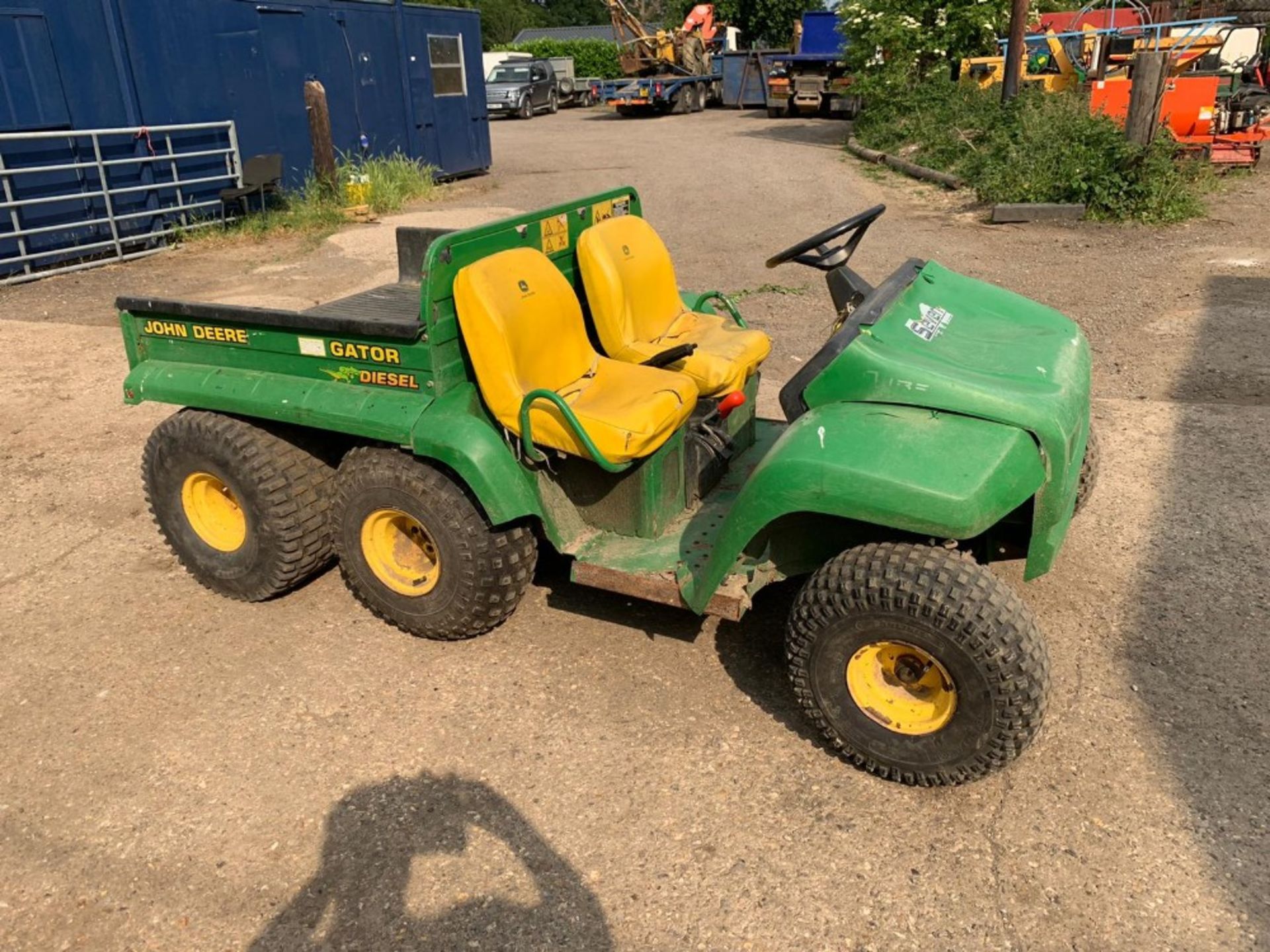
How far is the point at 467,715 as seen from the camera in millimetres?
3258

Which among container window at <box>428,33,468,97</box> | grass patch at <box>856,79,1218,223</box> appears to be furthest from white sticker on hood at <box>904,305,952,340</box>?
container window at <box>428,33,468,97</box>

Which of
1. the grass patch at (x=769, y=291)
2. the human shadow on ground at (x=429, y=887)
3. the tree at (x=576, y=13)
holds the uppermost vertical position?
the tree at (x=576, y=13)

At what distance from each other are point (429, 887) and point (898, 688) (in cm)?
144

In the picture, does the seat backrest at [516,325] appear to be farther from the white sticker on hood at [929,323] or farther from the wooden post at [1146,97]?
the wooden post at [1146,97]

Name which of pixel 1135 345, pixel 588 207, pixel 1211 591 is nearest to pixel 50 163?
pixel 588 207

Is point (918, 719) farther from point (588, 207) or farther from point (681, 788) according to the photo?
point (588, 207)

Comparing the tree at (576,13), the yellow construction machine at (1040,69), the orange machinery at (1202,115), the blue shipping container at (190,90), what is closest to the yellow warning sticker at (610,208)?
the blue shipping container at (190,90)

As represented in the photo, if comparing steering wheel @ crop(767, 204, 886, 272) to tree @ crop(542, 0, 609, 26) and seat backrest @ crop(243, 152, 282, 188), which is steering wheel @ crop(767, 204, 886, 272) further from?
tree @ crop(542, 0, 609, 26)

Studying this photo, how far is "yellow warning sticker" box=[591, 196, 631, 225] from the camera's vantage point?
4.26 meters

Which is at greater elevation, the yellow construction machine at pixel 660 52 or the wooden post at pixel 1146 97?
the yellow construction machine at pixel 660 52

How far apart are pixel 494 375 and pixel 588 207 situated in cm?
124

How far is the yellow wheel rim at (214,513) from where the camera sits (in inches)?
155

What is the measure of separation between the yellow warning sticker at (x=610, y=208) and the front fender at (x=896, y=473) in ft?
5.80

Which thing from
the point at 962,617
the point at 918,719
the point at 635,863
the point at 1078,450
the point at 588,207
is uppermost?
the point at 588,207
